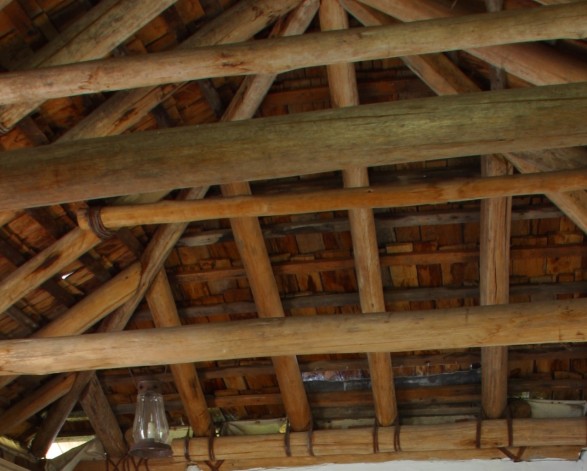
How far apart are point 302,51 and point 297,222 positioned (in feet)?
6.76

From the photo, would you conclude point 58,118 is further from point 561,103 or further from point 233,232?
point 561,103

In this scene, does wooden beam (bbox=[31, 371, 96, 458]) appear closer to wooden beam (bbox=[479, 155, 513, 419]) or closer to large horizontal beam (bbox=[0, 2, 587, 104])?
wooden beam (bbox=[479, 155, 513, 419])

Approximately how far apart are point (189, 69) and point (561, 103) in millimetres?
1412

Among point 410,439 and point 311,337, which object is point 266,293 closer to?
point 311,337

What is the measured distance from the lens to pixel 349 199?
4844mm

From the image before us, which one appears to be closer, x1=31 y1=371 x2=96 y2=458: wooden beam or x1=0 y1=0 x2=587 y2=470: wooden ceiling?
x1=0 y1=0 x2=587 y2=470: wooden ceiling

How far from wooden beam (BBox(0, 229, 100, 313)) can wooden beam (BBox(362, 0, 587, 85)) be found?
6.28ft

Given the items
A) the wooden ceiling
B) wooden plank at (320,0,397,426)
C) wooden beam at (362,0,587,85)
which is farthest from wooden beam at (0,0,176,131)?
wooden beam at (362,0,587,85)

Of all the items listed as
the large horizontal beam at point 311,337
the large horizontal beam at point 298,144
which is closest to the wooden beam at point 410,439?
the large horizontal beam at point 311,337

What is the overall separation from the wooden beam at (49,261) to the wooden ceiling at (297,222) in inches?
0.4

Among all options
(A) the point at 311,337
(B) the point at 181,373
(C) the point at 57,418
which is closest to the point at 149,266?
(B) the point at 181,373

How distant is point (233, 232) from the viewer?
560cm

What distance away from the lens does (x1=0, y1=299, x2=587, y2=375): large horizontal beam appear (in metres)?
4.54

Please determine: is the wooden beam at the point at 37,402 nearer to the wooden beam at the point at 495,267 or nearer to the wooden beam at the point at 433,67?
the wooden beam at the point at 495,267
